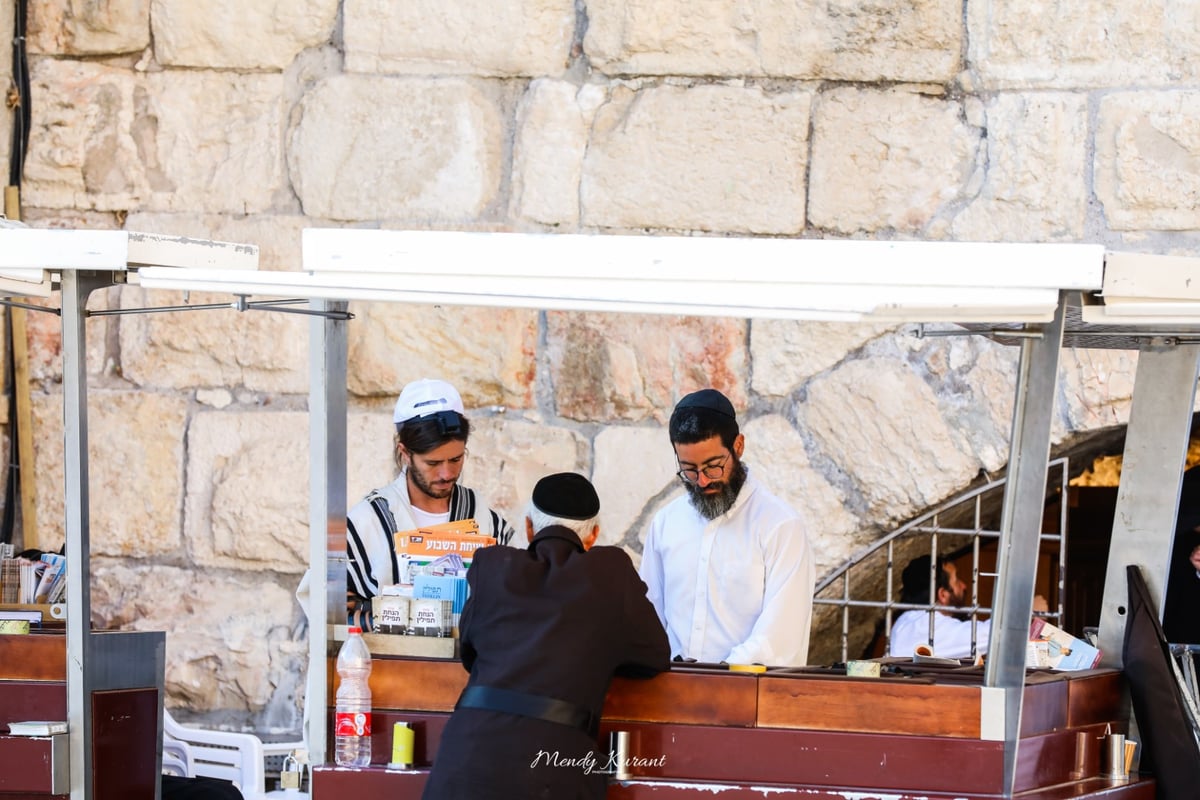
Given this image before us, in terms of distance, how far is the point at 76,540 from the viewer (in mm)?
3811

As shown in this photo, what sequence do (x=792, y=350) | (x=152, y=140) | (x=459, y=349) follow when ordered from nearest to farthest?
1. (x=792, y=350)
2. (x=459, y=349)
3. (x=152, y=140)

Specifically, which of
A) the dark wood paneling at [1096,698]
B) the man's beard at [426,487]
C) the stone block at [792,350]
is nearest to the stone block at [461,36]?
the stone block at [792,350]

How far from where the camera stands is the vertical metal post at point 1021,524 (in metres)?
3.37

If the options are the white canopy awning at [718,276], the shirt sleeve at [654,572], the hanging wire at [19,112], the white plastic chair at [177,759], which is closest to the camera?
the white canopy awning at [718,276]

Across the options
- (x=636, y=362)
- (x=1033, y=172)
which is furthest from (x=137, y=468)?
(x=1033, y=172)

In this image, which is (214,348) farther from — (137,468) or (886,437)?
(886,437)

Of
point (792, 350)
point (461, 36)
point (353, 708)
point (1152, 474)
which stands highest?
point (461, 36)

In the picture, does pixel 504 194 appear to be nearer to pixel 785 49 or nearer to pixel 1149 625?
pixel 785 49

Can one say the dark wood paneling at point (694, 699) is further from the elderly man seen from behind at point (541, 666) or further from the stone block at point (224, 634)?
the stone block at point (224, 634)

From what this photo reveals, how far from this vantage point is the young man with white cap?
171 inches

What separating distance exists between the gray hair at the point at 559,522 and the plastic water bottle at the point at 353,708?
49cm

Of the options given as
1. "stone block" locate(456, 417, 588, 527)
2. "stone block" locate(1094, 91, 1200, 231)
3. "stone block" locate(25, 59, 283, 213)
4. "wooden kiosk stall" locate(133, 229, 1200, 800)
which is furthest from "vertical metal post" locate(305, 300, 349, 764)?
"stone block" locate(1094, 91, 1200, 231)

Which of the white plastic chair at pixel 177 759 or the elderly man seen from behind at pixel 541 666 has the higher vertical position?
the elderly man seen from behind at pixel 541 666

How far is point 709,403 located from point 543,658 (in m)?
1.41
